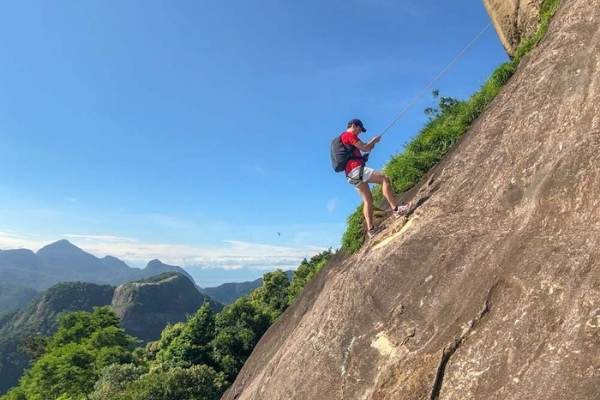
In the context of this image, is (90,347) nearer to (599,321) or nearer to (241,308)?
(241,308)

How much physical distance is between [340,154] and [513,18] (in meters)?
9.60

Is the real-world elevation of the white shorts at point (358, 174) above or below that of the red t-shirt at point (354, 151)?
below

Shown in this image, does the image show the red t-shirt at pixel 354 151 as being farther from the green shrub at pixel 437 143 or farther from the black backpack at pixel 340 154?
the green shrub at pixel 437 143

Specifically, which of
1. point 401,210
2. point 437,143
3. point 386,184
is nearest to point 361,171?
point 386,184

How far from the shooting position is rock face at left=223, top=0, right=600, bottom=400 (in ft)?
24.1

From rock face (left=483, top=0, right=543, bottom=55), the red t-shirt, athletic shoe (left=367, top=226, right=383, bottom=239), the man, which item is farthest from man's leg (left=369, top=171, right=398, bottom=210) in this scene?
rock face (left=483, top=0, right=543, bottom=55)

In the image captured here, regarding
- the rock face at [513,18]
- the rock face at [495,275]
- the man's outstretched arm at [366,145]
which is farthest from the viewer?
the rock face at [513,18]

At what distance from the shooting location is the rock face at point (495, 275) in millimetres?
7336

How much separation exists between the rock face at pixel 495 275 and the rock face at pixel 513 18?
366cm

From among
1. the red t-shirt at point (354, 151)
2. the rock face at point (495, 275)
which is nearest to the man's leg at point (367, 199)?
the red t-shirt at point (354, 151)

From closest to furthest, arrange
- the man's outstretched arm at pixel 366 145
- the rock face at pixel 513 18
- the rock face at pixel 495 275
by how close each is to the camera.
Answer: the rock face at pixel 495 275, the man's outstretched arm at pixel 366 145, the rock face at pixel 513 18

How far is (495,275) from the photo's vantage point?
338 inches

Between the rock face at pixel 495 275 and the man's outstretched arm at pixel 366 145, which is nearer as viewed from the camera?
the rock face at pixel 495 275

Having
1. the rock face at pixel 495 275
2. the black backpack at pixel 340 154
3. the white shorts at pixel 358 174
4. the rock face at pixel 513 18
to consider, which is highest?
the rock face at pixel 513 18
